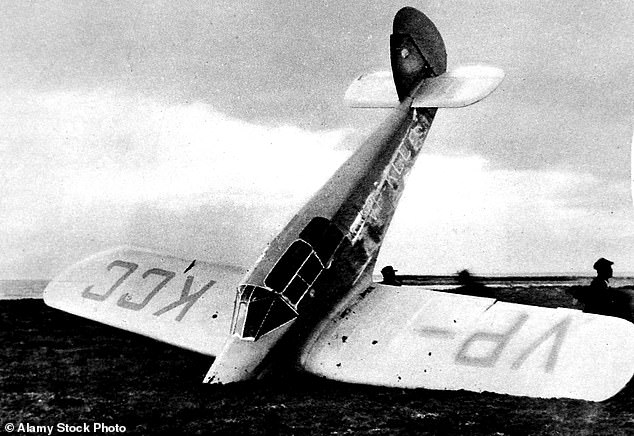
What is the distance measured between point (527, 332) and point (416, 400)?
55.6 inches

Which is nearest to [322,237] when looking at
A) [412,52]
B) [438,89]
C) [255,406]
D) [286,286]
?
[286,286]

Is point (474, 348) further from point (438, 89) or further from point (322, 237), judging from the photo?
point (438, 89)

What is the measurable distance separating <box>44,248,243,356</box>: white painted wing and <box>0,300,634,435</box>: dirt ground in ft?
1.54

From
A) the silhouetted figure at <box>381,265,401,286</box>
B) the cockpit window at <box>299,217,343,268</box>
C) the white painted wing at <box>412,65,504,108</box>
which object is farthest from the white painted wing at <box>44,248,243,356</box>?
the white painted wing at <box>412,65,504,108</box>

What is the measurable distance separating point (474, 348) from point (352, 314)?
1.70 metres

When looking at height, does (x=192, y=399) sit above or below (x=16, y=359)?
above

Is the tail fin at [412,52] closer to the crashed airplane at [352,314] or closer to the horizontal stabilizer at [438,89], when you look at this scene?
the horizontal stabilizer at [438,89]

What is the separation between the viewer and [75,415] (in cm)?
537

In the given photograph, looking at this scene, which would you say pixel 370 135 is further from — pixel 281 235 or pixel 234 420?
pixel 234 420

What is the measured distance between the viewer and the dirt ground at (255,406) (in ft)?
16.8

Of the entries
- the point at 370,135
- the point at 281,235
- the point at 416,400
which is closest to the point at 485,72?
→ the point at 370,135

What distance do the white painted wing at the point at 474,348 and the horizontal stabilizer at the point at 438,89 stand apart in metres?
4.00

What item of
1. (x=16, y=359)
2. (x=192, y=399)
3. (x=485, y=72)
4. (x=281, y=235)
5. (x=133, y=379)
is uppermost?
(x=485, y=72)

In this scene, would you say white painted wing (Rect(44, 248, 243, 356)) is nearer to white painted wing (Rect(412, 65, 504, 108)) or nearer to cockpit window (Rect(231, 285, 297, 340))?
cockpit window (Rect(231, 285, 297, 340))
